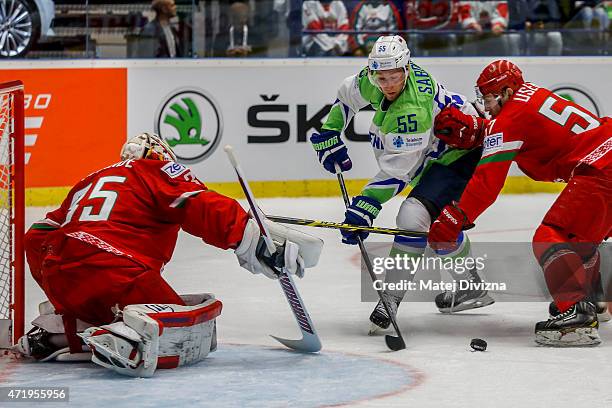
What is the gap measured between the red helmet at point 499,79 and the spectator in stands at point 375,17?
431 centimetres

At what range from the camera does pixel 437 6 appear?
29.1ft

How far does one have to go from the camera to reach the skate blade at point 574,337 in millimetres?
4105

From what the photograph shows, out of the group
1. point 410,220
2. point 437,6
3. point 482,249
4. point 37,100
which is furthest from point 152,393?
point 437,6

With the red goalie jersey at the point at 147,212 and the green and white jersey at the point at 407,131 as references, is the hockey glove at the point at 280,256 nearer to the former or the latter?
the red goalie jersey at the point at 147,212

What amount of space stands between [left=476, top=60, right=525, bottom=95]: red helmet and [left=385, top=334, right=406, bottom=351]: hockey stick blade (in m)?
0.94

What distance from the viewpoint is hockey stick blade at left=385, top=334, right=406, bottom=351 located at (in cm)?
409

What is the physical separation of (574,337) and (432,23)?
195 inches

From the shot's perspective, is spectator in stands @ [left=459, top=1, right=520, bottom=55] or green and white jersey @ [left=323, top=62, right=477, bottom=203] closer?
green and white jersey @ [left=323, top=62, right=477, bottom=203]

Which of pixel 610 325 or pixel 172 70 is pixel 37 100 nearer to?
pixel 172 70

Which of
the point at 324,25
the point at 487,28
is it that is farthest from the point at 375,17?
the point at 487,28

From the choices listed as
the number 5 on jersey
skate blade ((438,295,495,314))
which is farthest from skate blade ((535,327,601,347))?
the number 5 on jersey

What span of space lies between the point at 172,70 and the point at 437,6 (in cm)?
202

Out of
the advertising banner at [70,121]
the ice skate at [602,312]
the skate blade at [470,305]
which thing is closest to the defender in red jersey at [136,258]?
the skate blade at [470,305]

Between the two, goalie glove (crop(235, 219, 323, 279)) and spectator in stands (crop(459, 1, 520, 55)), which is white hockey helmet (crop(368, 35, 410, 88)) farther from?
spectator in stands (crop(459, 1, 520, 55))
